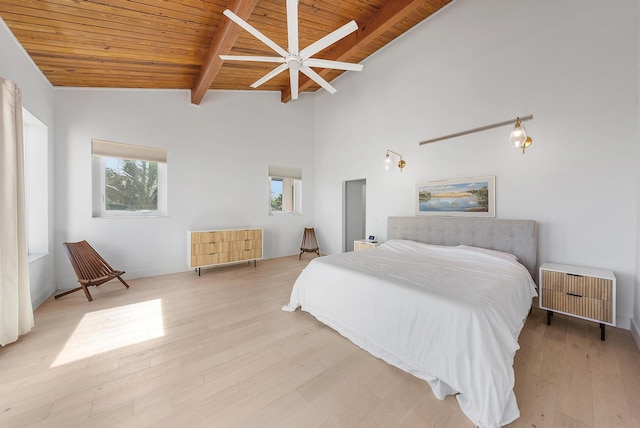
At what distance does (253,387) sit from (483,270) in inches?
89.9

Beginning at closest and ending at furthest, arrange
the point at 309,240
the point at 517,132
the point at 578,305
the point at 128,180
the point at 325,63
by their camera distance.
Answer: the point at 578,305 → the point at 325,63 → the point at 517,132 → the point at 128,180 → the point at 309,240

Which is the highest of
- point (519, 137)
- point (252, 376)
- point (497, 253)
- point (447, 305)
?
point (519, 137)

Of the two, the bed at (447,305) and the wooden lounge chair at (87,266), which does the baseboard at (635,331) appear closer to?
the bed at (447,305)

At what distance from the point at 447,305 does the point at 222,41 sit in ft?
11.4

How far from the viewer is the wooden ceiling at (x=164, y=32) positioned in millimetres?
2434

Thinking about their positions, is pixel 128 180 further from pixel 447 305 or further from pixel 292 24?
pixel 447 305

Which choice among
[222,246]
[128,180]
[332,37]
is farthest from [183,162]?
[332,37]

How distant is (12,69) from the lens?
2.43 m

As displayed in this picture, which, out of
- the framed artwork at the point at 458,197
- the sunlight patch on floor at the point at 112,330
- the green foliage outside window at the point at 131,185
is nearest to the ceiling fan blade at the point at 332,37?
the framed artwork at the point at 458,197

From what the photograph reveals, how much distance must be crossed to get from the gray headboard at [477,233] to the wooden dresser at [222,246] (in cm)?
263

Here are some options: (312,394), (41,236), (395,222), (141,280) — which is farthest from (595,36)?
(41,236)

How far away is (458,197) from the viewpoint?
359 cm

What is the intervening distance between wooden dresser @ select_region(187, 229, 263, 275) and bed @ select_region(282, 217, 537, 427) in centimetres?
221

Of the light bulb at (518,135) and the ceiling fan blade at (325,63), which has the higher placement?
the ceiling fan blade at (325,63)
